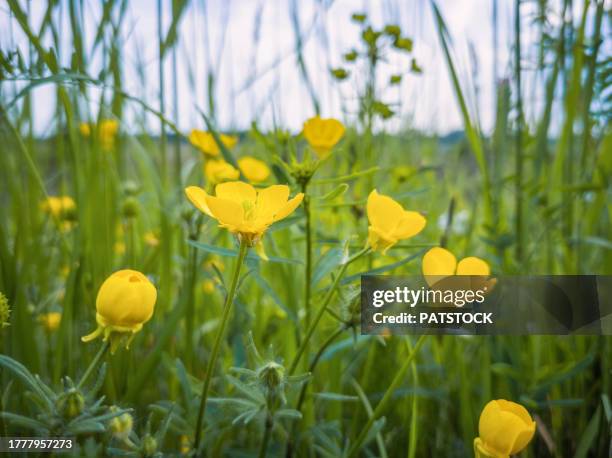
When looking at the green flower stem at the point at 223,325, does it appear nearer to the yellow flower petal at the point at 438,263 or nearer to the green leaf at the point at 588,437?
the yellow flower petal at the point at 438,263

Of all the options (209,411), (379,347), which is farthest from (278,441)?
(379,347)

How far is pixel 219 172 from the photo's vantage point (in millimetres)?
708

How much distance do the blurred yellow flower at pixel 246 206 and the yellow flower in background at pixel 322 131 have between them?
0.65 ft

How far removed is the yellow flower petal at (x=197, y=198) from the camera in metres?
0.45

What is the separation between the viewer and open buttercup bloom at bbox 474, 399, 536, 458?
0.46 meters

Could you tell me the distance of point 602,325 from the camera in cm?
65

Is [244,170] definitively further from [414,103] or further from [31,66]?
[414,103]

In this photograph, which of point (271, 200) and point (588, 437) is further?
point (588, 437)

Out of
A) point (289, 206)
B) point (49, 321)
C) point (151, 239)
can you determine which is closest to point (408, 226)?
point (289, 206)

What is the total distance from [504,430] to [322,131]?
392 millimetres

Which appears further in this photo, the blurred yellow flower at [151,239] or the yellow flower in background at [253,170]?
the blurred yellow flower at [151,239]

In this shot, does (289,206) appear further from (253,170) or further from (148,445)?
(253,170)

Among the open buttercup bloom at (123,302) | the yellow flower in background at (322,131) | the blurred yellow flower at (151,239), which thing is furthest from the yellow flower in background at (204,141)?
the open buttercup bloom at (123,302)

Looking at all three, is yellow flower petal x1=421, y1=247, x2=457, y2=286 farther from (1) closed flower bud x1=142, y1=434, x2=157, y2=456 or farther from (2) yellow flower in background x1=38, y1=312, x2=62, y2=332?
(2) yellow flower in background x1=38, y1=312, x2=62, y2=332
